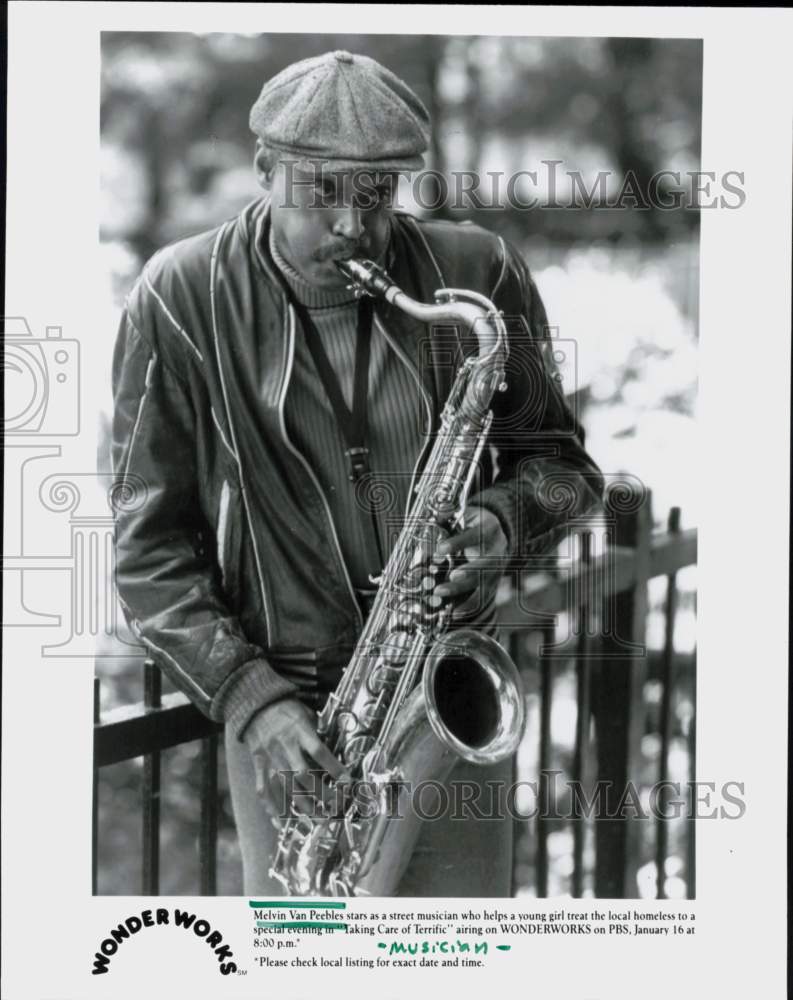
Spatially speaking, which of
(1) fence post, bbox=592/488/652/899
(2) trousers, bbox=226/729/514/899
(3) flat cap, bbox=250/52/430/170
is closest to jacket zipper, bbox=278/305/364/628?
(3) flat cap, bbox=250/52/430/170

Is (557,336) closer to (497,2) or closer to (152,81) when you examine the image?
(497,2)

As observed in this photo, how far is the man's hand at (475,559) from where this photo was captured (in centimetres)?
289

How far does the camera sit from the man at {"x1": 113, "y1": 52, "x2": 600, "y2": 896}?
112 inches

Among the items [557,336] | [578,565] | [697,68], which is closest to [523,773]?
[578,565]

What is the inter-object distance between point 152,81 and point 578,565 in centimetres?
149

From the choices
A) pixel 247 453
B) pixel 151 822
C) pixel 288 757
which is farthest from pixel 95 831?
pixel 247 453

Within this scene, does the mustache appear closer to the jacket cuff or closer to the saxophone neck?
the saxophone neck

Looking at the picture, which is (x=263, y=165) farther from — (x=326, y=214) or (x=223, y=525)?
(x=223, y=525)

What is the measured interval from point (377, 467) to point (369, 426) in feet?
0.31

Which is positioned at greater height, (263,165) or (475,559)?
(263,165)

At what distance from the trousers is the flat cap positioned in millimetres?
1350

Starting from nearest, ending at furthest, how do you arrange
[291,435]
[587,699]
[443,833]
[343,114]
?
[343,114]
[291,435]
[443,833]
[587,699]

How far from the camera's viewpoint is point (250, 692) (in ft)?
9.39

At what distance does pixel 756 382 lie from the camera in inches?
116
